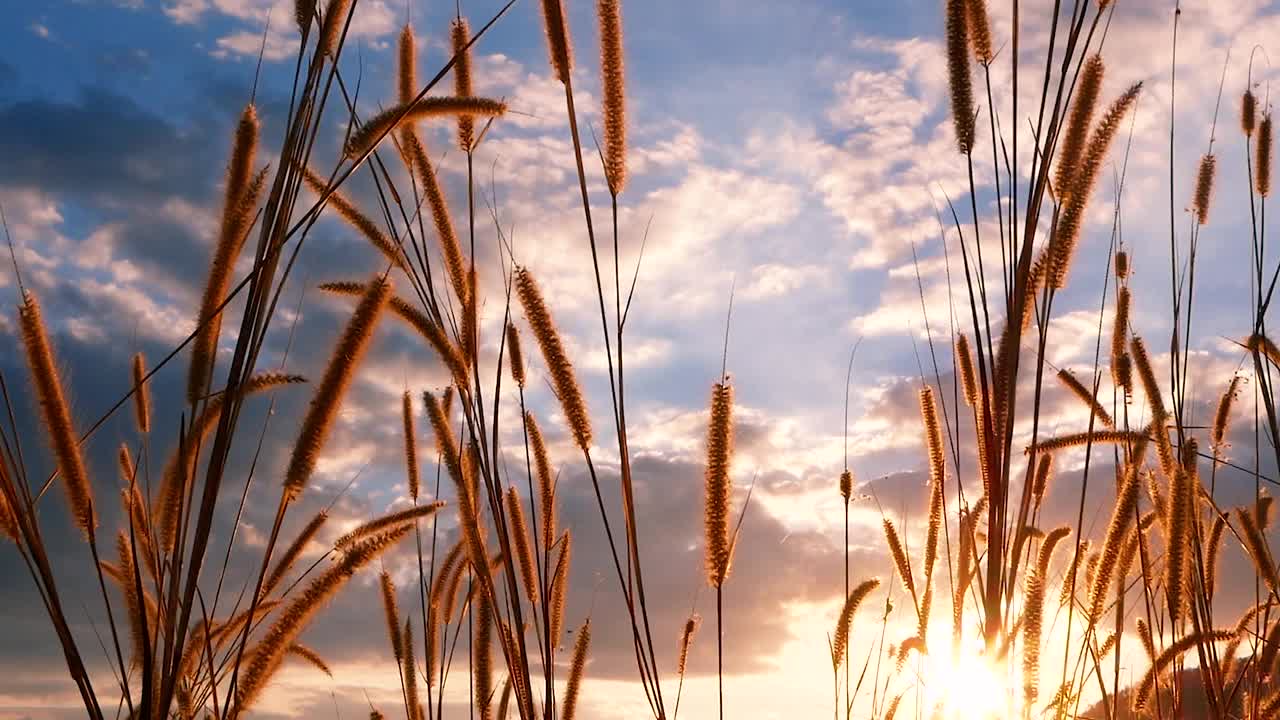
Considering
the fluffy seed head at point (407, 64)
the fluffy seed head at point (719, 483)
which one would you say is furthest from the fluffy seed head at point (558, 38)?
the fluffy seed head at point (719, 483)

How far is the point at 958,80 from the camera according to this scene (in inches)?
88.5

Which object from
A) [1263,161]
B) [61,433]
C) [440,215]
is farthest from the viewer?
[1263,161]

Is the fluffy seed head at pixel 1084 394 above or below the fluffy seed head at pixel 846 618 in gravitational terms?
above

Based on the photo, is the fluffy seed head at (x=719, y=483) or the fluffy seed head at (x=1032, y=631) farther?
the fluffy seed head at (x=1032, y=631)

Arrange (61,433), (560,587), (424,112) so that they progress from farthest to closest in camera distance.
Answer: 1. (560,587)
2. (424,112)
3. (61,433)

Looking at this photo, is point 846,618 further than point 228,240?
Yes

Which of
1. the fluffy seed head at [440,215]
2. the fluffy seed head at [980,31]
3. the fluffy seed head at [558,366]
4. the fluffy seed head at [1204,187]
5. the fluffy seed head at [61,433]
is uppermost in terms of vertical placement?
the fluffy seed head at [1204,187]

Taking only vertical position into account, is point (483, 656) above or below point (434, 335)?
below

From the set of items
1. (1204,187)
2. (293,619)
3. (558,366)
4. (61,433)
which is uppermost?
(1204,187)

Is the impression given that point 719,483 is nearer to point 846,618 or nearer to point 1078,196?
point 1078,196

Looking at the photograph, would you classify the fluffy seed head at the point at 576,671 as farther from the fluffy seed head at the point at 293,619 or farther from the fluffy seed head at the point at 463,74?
the fluffy seed head at the point at 463,74

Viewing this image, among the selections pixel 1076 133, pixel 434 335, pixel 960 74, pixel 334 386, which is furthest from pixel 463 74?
pixel 1076 133

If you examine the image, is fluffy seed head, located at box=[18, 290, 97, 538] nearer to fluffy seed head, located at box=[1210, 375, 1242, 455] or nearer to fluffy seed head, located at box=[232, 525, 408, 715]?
fluffy seed head, located at box=[232, 525, 408, 715]

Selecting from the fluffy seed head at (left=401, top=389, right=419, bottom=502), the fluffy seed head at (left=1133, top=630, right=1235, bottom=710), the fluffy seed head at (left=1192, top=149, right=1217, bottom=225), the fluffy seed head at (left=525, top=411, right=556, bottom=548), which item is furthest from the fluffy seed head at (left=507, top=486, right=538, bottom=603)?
the fluffy seed head at (left=1192, top=149, right=1217, bottom=225)
